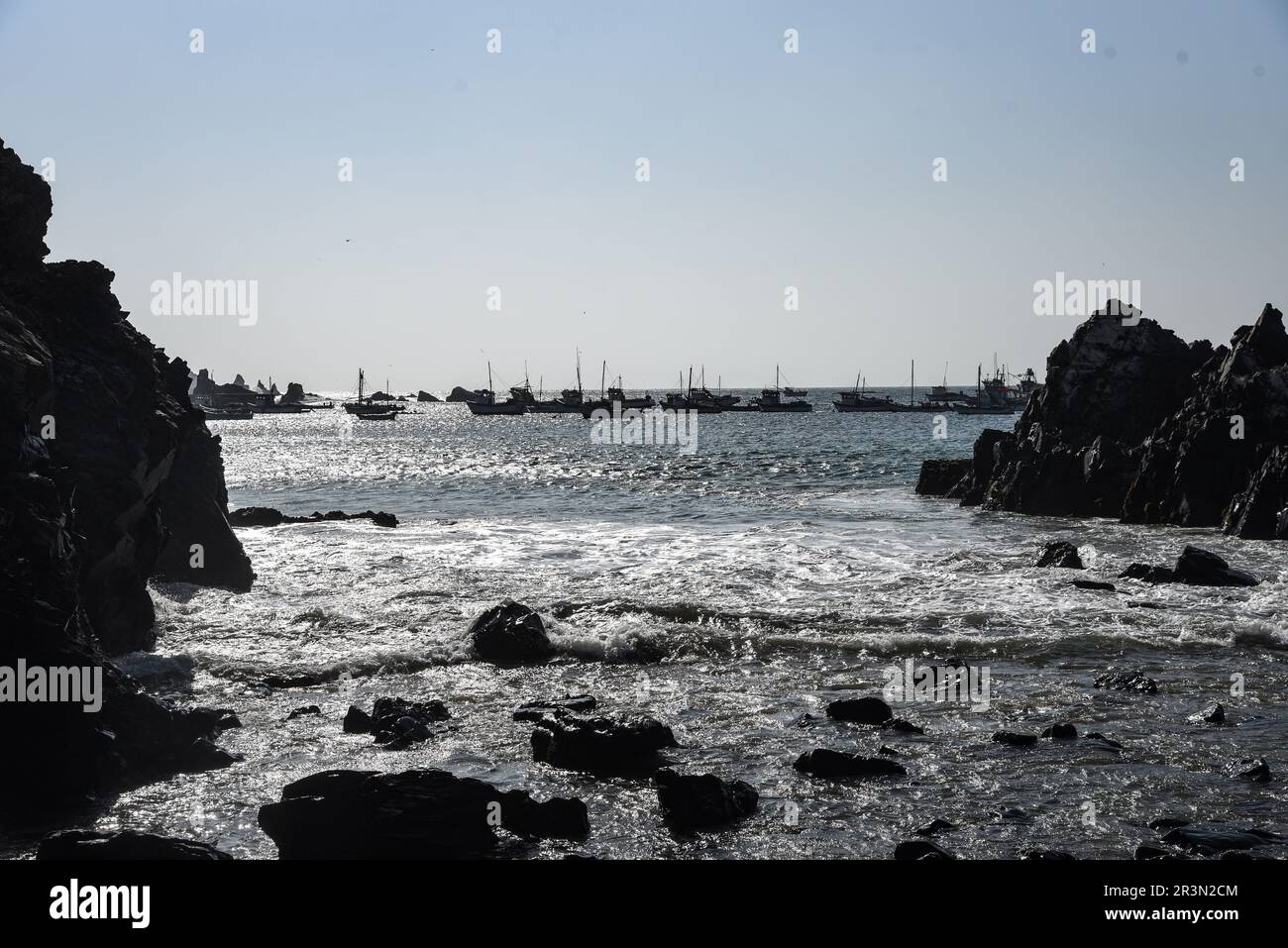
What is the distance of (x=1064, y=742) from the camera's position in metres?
14.9

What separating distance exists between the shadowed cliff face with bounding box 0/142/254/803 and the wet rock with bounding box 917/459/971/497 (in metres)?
→ 41.5

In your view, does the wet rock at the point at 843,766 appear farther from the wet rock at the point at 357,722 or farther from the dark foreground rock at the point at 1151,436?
the dark foreground rock at the point at 1151,436

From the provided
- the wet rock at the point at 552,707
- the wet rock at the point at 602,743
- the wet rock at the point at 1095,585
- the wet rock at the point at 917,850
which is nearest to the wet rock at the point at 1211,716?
the wet rock at the point at 917,850

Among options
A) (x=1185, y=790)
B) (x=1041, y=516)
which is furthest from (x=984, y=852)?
(x=1041, y=516)

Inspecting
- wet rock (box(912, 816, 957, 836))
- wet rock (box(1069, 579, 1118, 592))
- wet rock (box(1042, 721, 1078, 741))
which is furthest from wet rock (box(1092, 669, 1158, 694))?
wet rock (box(1069, 579, 1118, 592))

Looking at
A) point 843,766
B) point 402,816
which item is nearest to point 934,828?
point 843,766

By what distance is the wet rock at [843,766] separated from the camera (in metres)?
13.6

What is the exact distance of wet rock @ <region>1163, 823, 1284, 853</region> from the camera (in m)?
10.8

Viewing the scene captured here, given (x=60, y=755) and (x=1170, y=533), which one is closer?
(x=60, y=755)

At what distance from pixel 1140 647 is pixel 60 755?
64.8 ft

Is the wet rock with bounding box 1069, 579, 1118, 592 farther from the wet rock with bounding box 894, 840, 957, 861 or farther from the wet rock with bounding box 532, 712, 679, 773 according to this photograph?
the wet rock with bounding box 894, 840, 957, 861

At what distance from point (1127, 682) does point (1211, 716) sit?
84.8 inches
